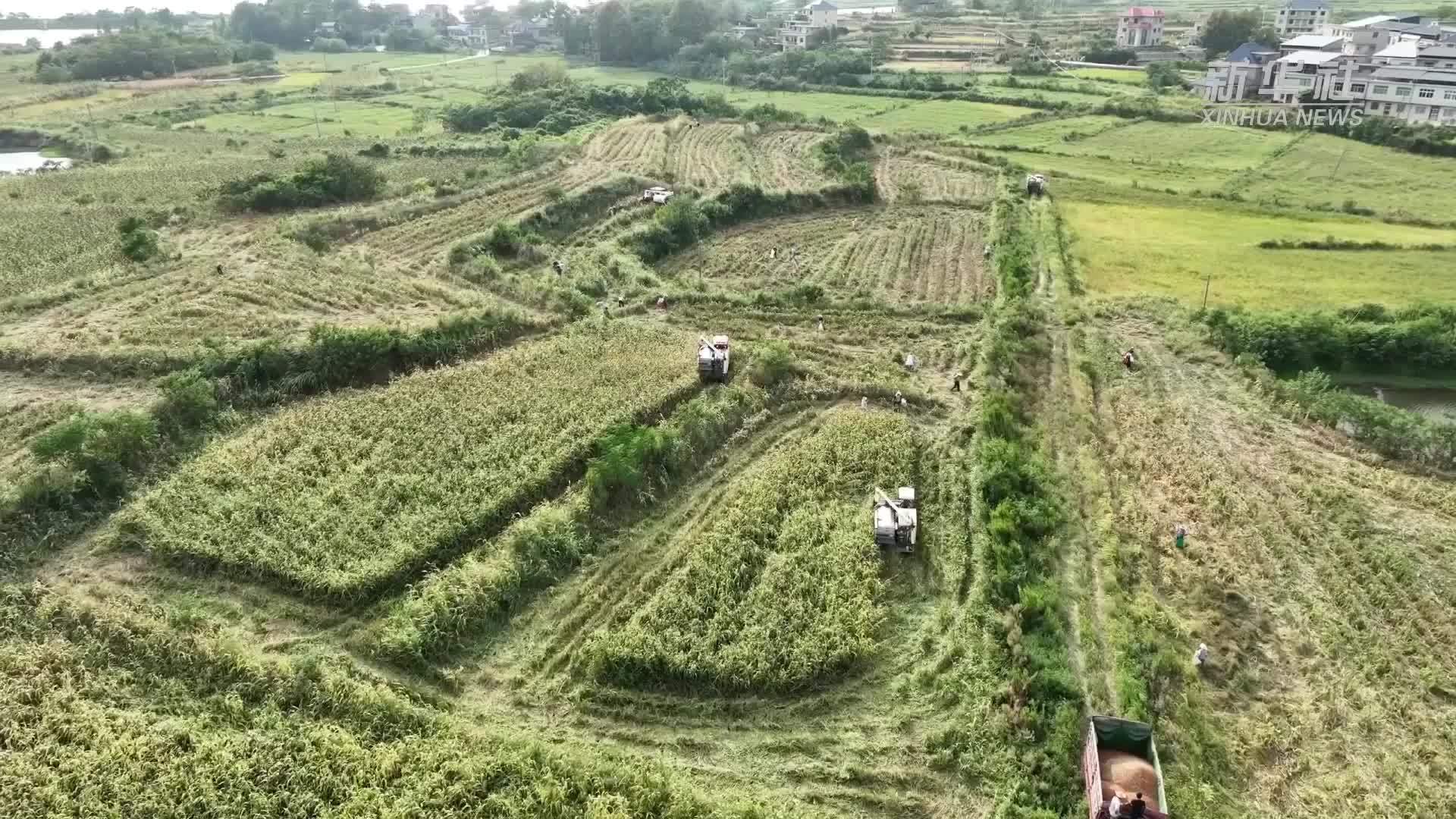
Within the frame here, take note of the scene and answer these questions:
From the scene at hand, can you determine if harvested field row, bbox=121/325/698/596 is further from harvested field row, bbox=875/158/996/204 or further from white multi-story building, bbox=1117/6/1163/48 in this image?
white multi-story building, bbox=1117/6/1163/48

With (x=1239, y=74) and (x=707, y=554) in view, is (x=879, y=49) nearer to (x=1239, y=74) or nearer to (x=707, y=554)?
(x=1239, y=74)

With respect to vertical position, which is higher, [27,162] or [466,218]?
[27,162]

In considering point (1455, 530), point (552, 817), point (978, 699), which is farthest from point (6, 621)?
point (1455, 530)

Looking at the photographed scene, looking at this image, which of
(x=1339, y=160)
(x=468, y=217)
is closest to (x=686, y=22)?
(x=1339, y=160)

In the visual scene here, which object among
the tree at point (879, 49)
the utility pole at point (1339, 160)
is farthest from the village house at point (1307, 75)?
the tree at point (879, 49)

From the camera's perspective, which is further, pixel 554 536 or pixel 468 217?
pixel 468 217

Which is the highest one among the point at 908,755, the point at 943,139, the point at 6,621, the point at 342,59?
the point at 342,59

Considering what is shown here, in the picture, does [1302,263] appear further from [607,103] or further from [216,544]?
[607,103]
